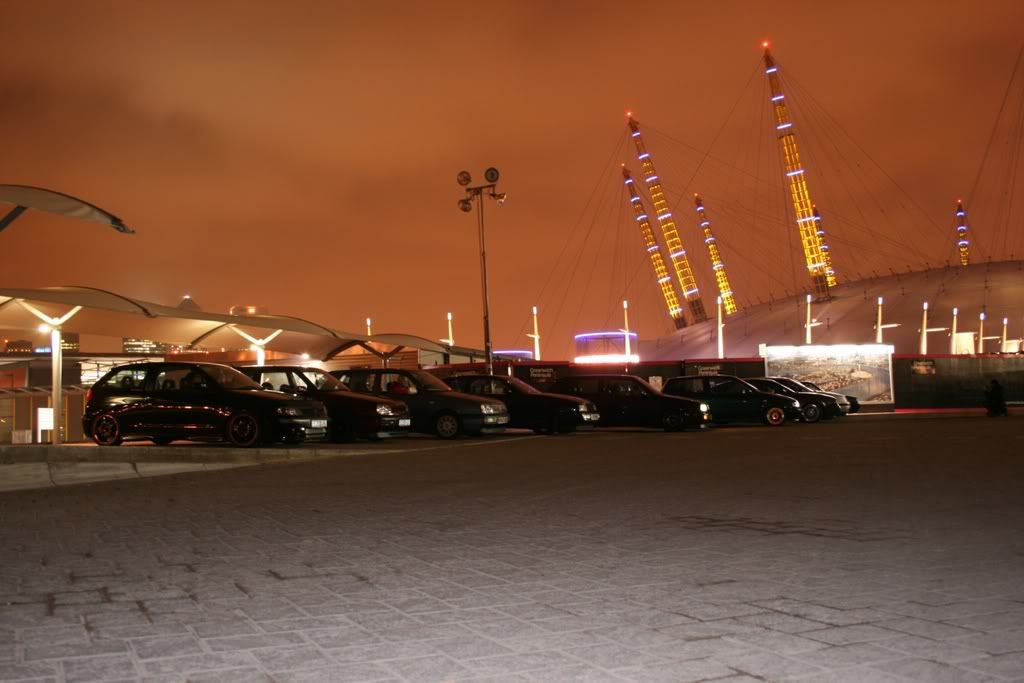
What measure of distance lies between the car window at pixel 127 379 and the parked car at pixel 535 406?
28.6ft

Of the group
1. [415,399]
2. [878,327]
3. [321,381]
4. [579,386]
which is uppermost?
[878,327]

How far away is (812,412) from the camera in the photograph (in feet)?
102

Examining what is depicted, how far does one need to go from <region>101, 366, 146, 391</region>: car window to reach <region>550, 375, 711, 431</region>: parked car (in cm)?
1207

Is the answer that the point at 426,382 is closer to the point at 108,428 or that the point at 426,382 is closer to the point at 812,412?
the point at 108,428

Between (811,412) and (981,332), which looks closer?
(811,412)

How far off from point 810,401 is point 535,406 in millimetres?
11120

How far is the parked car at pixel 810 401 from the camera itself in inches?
1222

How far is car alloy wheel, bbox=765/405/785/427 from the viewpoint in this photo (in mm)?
29219

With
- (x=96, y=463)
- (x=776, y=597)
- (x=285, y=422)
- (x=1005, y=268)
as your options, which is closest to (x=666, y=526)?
(x=776, y=597)

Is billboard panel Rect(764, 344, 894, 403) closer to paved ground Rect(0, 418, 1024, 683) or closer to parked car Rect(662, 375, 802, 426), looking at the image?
parked car Rect(662, 375, 802, 426)

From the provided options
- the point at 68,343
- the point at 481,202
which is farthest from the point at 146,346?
the point at 481,202

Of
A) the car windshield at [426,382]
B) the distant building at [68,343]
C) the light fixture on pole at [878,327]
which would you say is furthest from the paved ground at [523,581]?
the light fixture on pole at [878,327]

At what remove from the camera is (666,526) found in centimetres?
796

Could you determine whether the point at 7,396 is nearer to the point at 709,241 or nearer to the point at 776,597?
the point at 776,597
